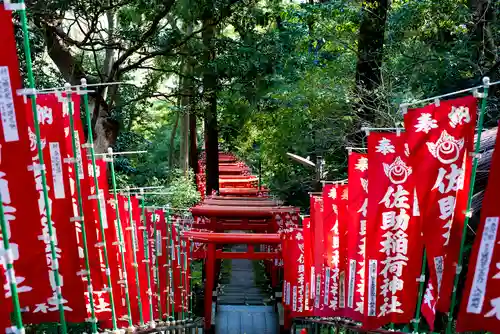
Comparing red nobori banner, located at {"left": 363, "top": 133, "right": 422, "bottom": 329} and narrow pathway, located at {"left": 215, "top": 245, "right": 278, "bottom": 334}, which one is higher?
red nobori banner, located at {"left": 363, "top": 133, "right": 422, "bottom": 329}

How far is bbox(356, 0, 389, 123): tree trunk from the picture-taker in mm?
15469

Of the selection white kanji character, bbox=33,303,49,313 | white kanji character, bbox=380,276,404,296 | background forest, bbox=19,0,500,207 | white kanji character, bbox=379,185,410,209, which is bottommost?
white kanji character, bbox=380,276,404,296

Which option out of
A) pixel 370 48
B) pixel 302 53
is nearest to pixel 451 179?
pixel 370 48

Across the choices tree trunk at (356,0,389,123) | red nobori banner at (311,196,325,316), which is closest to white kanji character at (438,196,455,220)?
red nobori banner at (311,196,325,316)

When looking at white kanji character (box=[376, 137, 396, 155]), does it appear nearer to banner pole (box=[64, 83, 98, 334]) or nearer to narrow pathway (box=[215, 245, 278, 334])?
banner pole (box=[64, 83, 98, 334])

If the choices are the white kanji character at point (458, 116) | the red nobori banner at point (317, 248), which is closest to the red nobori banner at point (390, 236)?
the white kanji character at point (458, 116)

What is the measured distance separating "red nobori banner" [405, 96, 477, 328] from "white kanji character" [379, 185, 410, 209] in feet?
3.83

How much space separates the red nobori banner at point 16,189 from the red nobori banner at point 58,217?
365 mm

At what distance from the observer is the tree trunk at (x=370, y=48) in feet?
50.8

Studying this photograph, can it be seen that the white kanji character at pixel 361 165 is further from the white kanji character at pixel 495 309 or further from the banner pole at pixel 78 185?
the white kanji character at pixel 495 309

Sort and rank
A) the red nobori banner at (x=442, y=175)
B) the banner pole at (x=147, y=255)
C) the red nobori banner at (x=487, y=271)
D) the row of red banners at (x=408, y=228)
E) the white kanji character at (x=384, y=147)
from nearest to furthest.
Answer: the red nobori banner at (x=487, y=271)
the row of red banners at (x=408, y=228)
the red nobori banner at (x=442, y=175)
the white kanji character at (x=384, y=147)
the banner pole at (x=147, y=255)

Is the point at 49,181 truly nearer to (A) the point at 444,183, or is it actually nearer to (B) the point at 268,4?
(A) the point at 444,183

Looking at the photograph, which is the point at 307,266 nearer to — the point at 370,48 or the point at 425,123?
the point at 370,48

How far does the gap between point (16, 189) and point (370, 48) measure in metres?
11.6
